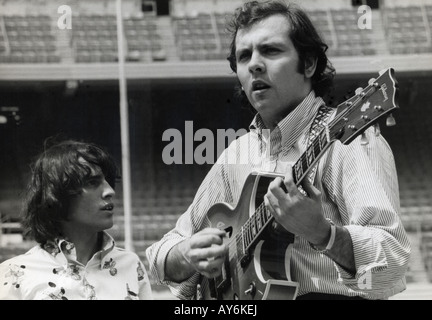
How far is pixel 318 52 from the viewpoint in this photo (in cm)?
200

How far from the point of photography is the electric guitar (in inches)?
63.9

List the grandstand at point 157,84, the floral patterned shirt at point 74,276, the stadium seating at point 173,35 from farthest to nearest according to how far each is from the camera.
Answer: the stadium seating at point 173,35
the grandstand at point 157,84
the floral patterned shirt at point 74,276

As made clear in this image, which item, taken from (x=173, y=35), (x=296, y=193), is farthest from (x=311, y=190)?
(x=173, y=35)

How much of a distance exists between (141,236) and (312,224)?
4.44 feet

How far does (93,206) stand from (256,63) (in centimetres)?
62

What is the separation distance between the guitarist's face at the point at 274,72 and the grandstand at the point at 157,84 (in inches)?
4.7

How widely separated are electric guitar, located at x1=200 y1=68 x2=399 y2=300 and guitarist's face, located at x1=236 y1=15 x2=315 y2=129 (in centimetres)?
18

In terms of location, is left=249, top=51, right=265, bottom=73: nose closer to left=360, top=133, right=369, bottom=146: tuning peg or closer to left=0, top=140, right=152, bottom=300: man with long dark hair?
left=360, top=133, right=369, bottom=146: tuning peg

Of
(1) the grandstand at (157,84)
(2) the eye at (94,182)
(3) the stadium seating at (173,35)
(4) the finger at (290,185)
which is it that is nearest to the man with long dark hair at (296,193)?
(4) the finger at (290,185)

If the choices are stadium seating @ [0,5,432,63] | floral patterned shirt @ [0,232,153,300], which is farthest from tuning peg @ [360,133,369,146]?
stadium seating @ [0,5,432,63]

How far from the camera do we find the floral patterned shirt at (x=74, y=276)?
2174 millimetres

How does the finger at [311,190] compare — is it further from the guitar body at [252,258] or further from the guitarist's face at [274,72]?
the guitarist's face at [274,72]

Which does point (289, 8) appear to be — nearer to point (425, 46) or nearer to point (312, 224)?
point (312, 224)

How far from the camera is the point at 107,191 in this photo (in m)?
2.26
